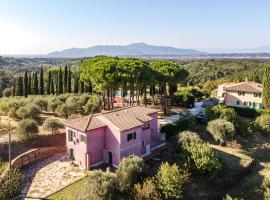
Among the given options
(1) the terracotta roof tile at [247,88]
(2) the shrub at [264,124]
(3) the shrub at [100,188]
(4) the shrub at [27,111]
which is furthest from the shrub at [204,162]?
(1) the terracotta roof tile at [247,88]

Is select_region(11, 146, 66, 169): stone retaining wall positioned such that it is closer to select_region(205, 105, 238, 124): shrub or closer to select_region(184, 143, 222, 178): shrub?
select_region(184, 143, 222, 178): shrub

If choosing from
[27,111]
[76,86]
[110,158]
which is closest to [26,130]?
[27,111]

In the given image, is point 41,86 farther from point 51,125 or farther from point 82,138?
point 82,138

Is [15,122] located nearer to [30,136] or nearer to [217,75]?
[30,136]

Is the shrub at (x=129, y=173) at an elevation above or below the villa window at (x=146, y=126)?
below

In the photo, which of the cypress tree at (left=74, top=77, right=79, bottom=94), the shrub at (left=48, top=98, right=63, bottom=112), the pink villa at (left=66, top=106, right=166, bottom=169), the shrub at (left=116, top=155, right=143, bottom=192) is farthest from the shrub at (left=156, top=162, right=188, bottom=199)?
the cypress tree at (left=74, top=77, right=79, bottom=94)

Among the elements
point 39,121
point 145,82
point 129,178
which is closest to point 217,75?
point 145,82

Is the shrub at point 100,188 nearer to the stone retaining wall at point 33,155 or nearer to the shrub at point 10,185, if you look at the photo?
the shrub at point 10,185
